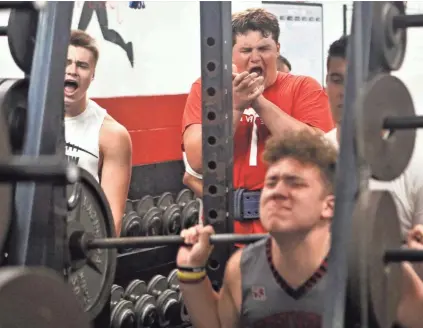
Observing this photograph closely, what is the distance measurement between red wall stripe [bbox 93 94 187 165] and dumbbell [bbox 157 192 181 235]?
0.57 ft

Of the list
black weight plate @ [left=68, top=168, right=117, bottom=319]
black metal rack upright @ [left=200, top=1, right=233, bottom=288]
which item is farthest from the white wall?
black weight plate @ [left=68, top=168, right=117, bottom=319]

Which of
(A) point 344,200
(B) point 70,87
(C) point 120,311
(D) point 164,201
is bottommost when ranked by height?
(C) point 120,311

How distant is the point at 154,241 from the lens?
171 cm

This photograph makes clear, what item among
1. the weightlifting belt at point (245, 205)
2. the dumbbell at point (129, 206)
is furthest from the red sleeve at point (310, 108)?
the dumbbell at point (129, 206)

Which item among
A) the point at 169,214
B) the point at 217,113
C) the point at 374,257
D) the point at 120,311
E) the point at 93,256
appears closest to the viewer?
the point at 374,257

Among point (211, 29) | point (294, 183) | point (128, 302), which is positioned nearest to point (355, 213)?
point (294, 183)

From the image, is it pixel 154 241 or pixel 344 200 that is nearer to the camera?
pixel 344 200

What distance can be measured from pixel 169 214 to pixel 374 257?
2.38m

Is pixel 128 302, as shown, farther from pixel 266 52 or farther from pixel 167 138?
pixel 266 52

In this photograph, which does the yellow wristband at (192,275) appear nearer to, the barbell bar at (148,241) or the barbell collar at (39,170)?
the barbell bar at (148,241)

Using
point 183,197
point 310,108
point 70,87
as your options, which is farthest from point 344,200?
point 183,197

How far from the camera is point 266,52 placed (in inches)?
93.6

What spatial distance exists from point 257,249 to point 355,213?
523mm

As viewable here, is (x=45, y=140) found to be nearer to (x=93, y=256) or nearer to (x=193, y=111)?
(x=93, y=256)
